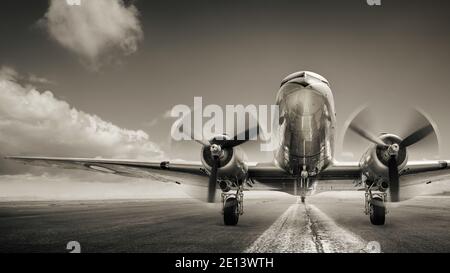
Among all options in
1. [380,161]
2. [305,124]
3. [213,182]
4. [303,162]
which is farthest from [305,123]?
[380,161]

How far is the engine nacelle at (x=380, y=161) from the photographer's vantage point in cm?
1256

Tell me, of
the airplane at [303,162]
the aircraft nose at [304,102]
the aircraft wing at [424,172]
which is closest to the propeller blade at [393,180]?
the airplane at [303,162]

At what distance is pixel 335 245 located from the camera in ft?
24.0

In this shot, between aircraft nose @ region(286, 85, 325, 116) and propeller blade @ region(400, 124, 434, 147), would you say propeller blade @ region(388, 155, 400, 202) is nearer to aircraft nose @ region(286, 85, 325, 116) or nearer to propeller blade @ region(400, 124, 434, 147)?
propeller blade @ region(400, 124, 434, 147)

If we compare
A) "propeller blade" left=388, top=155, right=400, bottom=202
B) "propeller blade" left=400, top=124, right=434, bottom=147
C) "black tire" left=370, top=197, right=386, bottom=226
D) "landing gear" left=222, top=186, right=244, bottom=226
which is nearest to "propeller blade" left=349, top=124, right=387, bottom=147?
"propeller blade" left=388, top=155, right=400, bottom=202

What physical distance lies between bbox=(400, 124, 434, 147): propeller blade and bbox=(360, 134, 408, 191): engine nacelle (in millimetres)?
319

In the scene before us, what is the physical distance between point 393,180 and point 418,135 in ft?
7.19

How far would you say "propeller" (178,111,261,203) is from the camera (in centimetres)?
1220

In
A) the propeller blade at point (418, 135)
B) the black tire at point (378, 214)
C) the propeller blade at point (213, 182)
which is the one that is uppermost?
the propeller blade at point (418, 135)

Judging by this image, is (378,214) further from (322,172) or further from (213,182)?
(213,182)

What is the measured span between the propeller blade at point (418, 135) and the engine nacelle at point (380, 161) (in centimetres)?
32

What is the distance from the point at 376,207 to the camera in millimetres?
12680

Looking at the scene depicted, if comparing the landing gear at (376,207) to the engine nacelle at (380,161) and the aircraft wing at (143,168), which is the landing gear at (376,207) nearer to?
the engine nacelle at (380,161)
